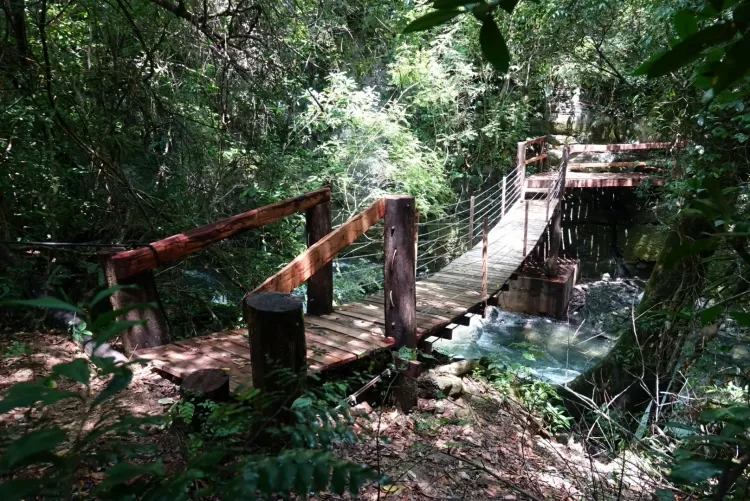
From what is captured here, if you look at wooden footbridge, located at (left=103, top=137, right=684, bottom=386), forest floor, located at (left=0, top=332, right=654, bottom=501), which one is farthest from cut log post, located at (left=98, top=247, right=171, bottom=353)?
forest floor, located at (left=0, top=332, right=654, bottom=501)

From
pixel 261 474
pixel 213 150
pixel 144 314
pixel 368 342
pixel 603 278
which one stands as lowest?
pixel 603 278

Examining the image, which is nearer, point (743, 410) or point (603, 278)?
point (743, 410)

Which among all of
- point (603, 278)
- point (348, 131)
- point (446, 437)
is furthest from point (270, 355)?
point (603, 278)

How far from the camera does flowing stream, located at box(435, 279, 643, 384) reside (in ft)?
21.9

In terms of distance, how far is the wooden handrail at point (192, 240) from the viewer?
2297 mm

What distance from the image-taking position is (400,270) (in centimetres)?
299

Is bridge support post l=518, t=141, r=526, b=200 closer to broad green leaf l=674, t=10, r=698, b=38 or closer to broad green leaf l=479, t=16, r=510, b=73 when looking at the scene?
broad green leaf l=674, t=10, r=698, b=38

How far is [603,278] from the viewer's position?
1049cm

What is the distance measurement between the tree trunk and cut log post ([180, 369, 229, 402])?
3093 millimetres

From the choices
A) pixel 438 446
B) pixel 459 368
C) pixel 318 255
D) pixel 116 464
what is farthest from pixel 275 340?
pixel 459 368

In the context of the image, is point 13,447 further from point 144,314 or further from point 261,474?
point 144,314

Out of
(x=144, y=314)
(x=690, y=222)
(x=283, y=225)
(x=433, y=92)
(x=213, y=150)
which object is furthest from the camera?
(x=433, y=92)

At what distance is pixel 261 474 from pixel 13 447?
0.34 metres

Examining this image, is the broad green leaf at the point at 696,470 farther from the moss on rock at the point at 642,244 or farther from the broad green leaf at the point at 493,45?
the moss on rock at the point at 642,244
